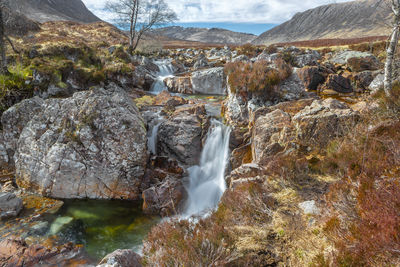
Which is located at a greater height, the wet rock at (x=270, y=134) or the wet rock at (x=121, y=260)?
the wet rock at (x=270, y=134)

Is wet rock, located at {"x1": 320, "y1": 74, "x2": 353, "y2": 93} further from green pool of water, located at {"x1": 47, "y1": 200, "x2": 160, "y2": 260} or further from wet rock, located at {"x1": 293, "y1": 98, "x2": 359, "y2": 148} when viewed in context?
green pool of water, located at {"x1": 47, "y1": 200, "x2": 160, "y2": 260}

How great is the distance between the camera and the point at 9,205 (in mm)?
7770

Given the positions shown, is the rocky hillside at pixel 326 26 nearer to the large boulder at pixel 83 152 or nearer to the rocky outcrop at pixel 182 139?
the rocky outcrop at pixel 182 139

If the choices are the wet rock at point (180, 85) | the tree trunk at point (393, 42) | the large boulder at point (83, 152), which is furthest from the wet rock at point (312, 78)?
the large boulder at point (83, 152)

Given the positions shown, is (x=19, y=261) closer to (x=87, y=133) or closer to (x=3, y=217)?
(x=3, y=217)

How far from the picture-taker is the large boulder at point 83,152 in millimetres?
9047

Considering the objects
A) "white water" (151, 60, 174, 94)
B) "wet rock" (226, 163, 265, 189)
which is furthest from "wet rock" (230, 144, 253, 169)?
"white water" (151, 60, 174, 94)

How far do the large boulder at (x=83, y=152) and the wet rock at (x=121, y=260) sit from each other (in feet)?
14.2

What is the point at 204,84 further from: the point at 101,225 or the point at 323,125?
the point at 101,225

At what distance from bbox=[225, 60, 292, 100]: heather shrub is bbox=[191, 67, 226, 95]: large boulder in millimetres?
7781

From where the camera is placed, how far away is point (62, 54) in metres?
17.7

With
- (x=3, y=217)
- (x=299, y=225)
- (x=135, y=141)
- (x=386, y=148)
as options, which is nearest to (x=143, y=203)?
(x=135, y=141)

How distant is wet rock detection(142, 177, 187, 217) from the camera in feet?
28.0

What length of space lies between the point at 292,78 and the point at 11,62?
18005 millimetres
